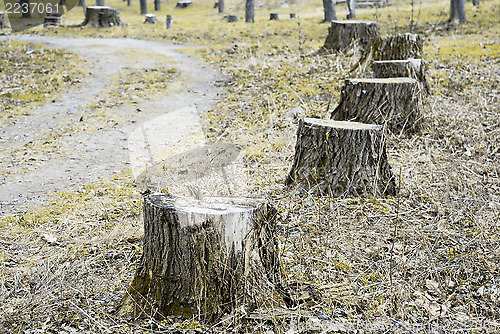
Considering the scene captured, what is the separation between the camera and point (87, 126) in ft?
29.7

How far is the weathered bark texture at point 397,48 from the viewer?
938cm

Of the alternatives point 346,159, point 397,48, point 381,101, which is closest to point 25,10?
point 397,48

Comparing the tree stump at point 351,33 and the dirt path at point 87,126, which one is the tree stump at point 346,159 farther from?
the tree stump at point 351,33

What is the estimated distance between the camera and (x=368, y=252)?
397 cm

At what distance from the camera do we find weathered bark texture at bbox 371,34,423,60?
9.38 m

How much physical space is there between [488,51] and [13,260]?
11976 mm

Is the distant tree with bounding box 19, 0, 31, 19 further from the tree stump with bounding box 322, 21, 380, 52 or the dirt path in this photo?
the tree stump with bounding box 322, 21, 380, 52

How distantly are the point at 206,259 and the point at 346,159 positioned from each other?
243 centimetres

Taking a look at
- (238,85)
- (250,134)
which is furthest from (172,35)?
(250,134)

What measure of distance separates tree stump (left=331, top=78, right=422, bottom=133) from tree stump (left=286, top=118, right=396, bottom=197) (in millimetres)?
1634

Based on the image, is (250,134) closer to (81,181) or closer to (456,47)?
(81,181)

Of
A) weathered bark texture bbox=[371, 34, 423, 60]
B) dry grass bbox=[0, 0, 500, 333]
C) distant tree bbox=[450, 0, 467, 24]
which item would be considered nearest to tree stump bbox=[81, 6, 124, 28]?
distant tree bbox=[450, 0, 467, 24]

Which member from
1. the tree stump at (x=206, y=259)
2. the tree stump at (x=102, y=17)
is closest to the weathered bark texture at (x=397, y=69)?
the tree stump at (x=206, y=259)

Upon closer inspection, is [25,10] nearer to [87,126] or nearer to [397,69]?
[87,126]
